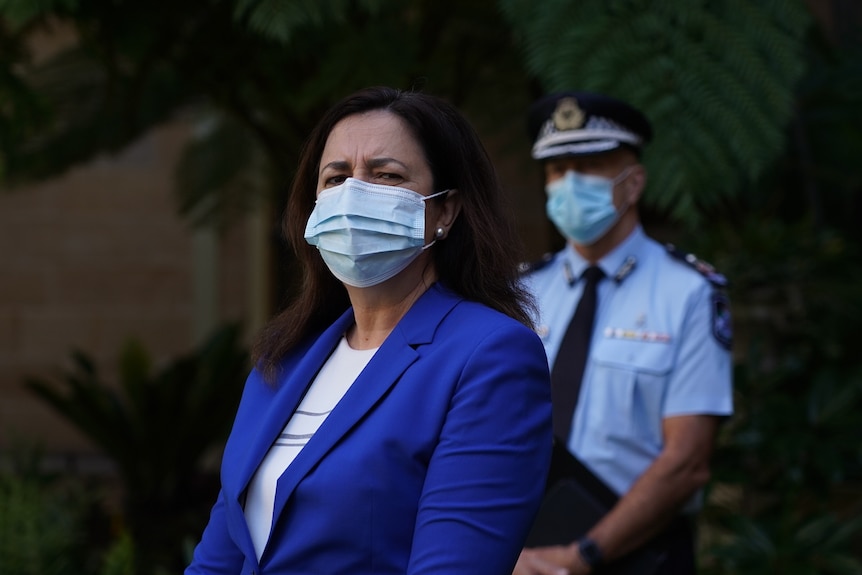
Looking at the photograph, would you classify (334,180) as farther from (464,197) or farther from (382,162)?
(464,197)

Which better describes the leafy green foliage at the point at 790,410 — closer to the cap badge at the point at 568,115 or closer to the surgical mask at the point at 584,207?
the surgical mask at the point at 584,207

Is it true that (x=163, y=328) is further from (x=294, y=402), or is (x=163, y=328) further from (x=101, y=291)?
(x=294, y=402)

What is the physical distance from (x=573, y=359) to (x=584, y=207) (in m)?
0.37

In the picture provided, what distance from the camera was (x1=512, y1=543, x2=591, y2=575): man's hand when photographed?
2496 millimetres

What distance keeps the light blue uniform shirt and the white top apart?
0.88 metres

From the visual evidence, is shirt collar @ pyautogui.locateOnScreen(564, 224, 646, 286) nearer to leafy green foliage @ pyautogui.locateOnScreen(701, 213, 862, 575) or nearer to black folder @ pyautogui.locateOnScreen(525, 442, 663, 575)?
black folder @ pyautogui.locateOnScreen(525, 442, 663, 575)

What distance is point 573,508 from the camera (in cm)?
259

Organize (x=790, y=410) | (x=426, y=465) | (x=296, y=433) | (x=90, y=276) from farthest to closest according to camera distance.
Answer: (x=90, y=276)
(x=790, y=410)
(x=296, y=433)
(x=426, y=465)

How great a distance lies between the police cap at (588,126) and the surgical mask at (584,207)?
79 mm

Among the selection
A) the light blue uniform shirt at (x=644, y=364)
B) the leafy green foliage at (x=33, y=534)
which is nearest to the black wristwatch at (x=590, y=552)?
the light blue uniform shirt at (x=644, y=364)

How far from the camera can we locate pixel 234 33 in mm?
3984

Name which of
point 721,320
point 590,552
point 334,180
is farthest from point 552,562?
point 334,180

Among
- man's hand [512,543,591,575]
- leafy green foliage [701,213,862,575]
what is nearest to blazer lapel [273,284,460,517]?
man's hand [512,543,591,575]

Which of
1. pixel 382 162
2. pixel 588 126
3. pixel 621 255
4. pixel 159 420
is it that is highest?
pixel 382 162
